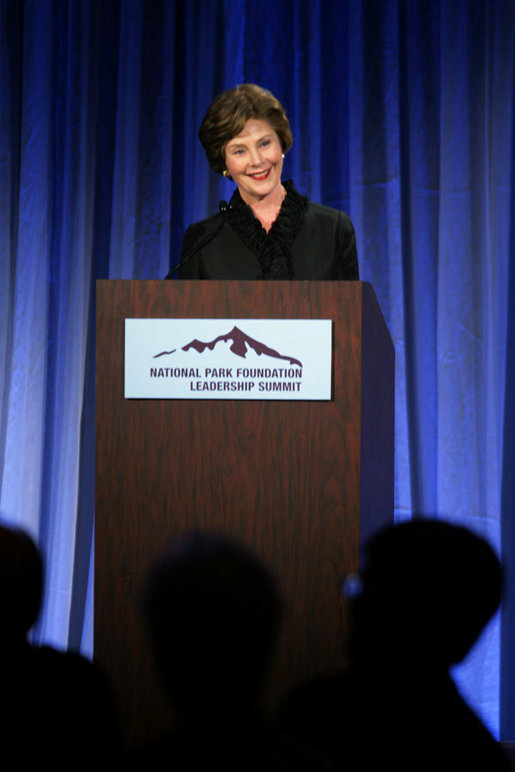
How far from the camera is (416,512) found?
2.74 m

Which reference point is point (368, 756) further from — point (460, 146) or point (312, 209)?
point (460, 146)

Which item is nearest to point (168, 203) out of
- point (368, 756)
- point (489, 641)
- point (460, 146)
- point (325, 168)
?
point (325, 168)

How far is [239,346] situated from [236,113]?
0.75 metres

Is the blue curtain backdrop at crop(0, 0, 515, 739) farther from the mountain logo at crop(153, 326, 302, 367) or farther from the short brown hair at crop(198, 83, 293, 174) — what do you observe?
the mountain logo at crop(153, 326, 302, 367)

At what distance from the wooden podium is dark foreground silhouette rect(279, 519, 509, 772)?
0.05 m

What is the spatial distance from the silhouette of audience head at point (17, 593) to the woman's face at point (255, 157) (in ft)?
2.89

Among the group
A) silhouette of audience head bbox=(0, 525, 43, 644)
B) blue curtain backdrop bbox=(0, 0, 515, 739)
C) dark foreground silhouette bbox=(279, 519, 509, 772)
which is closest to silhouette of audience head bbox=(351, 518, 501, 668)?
dark foreground silhouette bbox=(279, 519, 509, 772)

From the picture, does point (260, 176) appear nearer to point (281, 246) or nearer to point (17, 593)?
point (281, 246)

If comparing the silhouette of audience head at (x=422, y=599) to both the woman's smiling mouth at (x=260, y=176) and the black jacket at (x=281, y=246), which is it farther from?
the woman's smiling mouth at (x=260, y=176)

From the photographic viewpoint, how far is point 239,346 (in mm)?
1067

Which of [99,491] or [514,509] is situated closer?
[99,491]

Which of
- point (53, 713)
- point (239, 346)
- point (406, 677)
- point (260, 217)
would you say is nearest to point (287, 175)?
point (260, 217)

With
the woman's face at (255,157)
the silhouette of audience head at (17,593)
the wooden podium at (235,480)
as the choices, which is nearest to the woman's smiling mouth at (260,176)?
the woman's face at (255,157)

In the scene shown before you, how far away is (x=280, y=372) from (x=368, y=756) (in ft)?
1.70
